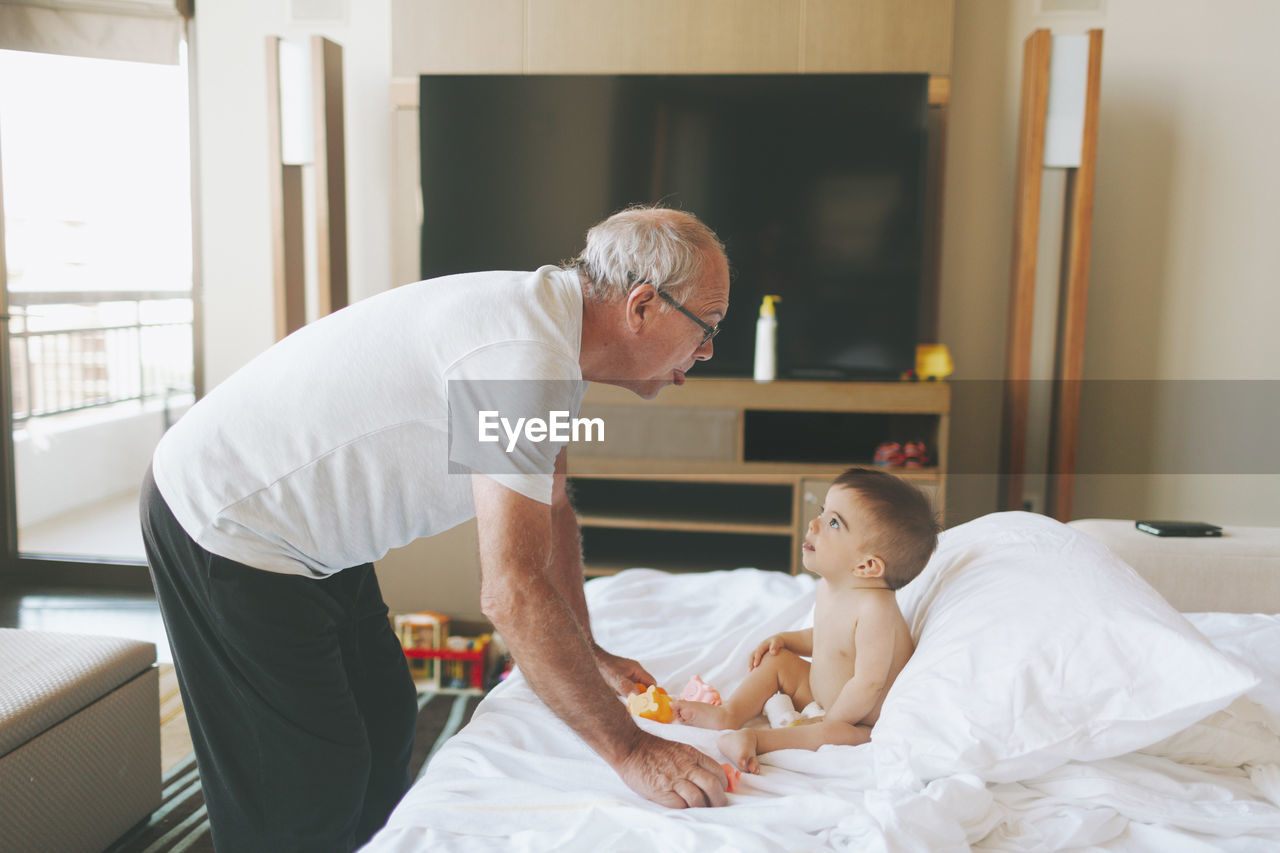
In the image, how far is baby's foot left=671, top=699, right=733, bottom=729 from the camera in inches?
49.7

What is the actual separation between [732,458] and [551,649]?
191 cm

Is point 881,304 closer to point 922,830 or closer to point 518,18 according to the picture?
point 518,18

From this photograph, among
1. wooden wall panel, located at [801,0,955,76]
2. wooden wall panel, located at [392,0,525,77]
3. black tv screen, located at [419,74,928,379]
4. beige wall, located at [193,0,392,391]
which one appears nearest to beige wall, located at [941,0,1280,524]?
wooden wall panel, located at [801,0,955,76]

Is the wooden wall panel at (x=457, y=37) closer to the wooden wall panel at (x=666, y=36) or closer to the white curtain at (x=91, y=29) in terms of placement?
the wooden wall panel at (x=666, y=36)

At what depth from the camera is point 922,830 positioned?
3.01ft

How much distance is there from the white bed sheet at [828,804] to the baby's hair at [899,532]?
0.93 ft

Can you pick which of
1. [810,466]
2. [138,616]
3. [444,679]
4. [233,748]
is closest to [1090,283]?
[810,466]

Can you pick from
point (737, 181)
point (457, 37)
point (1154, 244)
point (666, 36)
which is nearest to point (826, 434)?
point (737, 181)

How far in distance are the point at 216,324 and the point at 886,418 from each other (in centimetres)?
243

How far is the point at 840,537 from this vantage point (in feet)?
4.48

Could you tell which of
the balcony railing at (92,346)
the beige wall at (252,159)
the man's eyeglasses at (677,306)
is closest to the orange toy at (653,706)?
the man's eyeglasses at (677,306)

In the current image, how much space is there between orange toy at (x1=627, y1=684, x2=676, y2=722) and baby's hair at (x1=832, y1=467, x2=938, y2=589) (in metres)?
0.35

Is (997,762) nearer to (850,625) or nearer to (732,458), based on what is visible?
(850,625)

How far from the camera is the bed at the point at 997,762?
96cm
